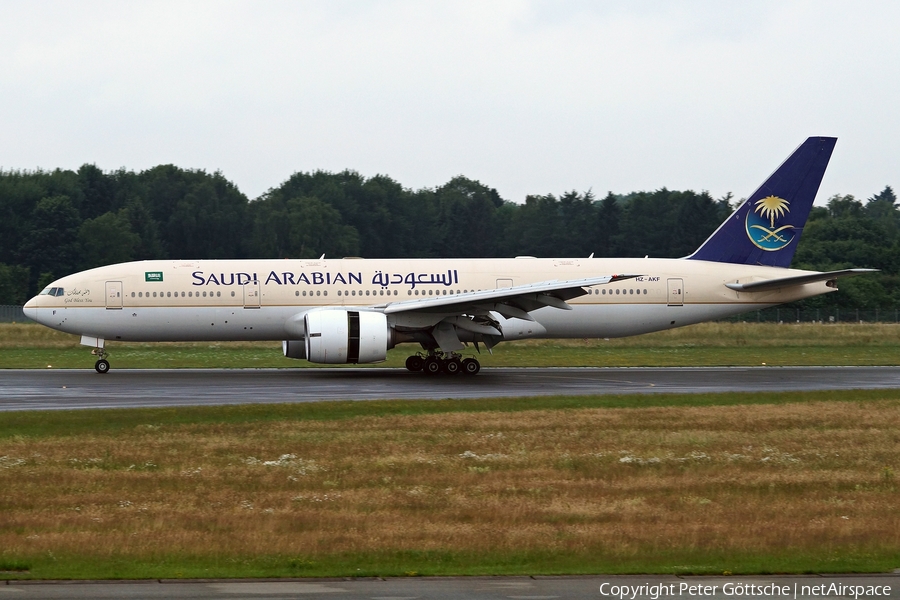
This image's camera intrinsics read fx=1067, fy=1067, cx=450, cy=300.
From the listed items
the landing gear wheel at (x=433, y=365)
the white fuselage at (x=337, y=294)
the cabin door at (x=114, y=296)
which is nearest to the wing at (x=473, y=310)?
the landing gear wheel at (x=433, y=365)

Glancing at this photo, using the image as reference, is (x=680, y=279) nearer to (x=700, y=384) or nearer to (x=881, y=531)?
(x=700, y=384)

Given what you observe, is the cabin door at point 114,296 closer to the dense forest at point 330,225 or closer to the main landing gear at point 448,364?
the main landing gear at point 448,364

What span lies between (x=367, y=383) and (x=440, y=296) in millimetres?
5703

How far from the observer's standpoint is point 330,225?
97188 mm

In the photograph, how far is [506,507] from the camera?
12.5 metres

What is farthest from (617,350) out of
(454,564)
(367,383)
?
(454,564)

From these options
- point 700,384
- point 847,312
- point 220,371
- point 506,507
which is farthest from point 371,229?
point 506,507

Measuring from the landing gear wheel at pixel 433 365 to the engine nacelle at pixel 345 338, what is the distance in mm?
2214

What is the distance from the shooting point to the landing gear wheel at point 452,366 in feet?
101

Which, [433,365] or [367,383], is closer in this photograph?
[367,383]

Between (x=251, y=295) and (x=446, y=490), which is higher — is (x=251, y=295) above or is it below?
above

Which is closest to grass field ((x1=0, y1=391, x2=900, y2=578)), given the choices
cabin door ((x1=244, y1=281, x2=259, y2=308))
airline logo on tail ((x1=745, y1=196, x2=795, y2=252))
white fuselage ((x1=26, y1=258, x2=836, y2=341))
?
cabin door ((x1=244, y1=281, x2=259, y2=308))

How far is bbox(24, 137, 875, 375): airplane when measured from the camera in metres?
30.7

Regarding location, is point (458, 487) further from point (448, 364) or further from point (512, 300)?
point (448, 364)
